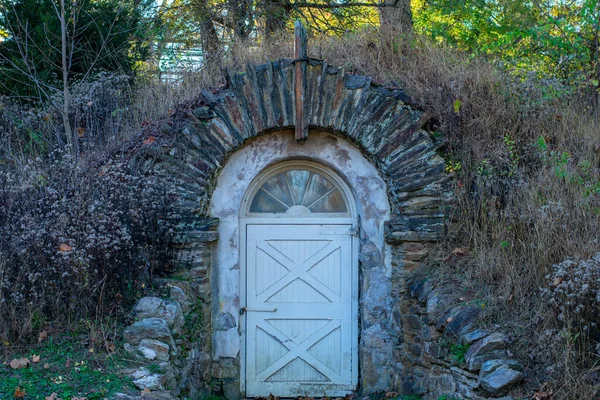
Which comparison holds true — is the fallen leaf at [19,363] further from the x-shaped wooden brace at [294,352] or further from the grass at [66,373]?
the x-shaped wooden brace at [294,352]

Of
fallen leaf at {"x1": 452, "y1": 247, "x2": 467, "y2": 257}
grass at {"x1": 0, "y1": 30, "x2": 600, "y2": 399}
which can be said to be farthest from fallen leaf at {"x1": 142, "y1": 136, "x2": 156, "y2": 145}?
fallen leaf at {"x1": 452, "y1": 247, "x2": 467, "y2": 257}

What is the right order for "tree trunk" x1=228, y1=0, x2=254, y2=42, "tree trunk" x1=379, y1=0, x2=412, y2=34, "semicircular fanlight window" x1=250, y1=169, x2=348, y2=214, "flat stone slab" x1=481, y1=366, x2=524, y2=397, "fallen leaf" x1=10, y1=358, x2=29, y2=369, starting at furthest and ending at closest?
"tree trunk" x1=228, y1=0, x2=254, y2=42 < "tree trunk" x1=379, y1=0, x2=412, y2=34 < "semicircular fanlight window" x1=250, y1=169, x2=348, y2=214 < "fallen leaf" x1=10, y1=358, x2=29, y2=369 < "flat stone slab" x1=481, y1=366, x2=524, y2=397

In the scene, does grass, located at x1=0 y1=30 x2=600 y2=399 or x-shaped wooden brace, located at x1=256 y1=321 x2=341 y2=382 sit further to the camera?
x-shaped wooden brace, located at x1=256 y1=321 x2=341 y2=382

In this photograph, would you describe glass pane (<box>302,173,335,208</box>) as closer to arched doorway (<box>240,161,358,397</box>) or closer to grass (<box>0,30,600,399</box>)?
arched doorway (<box>240,161,358,397</box>)

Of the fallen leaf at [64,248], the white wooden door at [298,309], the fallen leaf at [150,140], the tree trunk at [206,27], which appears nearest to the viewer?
the fallen leaf at [64,248]

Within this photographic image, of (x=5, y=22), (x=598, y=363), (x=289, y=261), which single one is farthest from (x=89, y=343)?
(x=5, y=22)

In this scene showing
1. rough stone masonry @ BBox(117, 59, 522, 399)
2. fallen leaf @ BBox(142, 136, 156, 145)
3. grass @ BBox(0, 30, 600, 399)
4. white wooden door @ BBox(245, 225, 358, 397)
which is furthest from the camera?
white wooden door @ BBox(245, 225, 358, 397)

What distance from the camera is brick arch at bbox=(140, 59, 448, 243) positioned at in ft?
23.7

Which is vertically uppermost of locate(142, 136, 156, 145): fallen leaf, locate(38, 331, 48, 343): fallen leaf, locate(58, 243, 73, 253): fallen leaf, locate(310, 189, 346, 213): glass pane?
locate(142, 136, 156, 145): fallen leaf

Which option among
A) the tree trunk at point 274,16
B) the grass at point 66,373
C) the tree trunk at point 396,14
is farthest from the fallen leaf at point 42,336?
the tree trunk at point 396,14

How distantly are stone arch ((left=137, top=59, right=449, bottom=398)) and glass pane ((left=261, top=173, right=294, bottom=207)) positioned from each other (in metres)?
0.64

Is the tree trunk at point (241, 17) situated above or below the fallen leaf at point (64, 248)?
above

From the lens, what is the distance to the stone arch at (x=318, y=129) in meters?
7.21

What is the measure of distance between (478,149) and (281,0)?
6134mm
